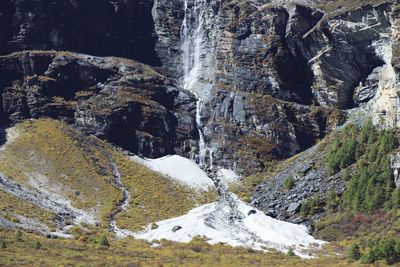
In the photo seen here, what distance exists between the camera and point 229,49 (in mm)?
130125

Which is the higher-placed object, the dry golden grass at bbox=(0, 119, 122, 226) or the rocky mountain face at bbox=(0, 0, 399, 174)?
the rocky mountain face at bbox=(0, 0, 399, 174)

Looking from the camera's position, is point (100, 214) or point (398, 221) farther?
point (100, 214)

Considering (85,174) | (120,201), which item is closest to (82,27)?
(85,174)

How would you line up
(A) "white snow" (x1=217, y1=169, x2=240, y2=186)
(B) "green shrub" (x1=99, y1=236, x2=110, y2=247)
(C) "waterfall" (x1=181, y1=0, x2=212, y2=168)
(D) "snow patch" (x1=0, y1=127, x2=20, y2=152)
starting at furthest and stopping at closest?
(C) "waterfall" (x1=181, y1=0, x2=212, y2=168) → (A) "white snow" (x1=217, y1=169, x2=240, y2=186) → (D) "snow patch" (x1=0, y1=127, x2=20, y2=152) → (B) "green shrub" (x1=99, y1=236, x2=110, y2=247)

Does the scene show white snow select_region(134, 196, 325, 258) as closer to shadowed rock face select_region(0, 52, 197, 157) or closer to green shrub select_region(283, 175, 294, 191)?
green shrub select_region(283, 175, 294, 191)

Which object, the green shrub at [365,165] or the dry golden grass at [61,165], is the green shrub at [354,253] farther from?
the dry golden grass at [61,165]

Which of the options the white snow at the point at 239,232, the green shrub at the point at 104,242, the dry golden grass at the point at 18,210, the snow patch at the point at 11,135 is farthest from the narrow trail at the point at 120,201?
the snow patch at the point at 11,135

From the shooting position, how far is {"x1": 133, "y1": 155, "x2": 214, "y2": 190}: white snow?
108562mm

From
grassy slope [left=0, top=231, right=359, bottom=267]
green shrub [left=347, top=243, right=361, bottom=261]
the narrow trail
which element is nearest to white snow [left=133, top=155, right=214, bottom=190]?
the narrow trail

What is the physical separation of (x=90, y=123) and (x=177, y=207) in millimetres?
25579

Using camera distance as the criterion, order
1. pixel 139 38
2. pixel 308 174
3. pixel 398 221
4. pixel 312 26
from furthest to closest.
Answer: pixel 139 38
pixel 312 26
pixel 308 174
pixel 398 221

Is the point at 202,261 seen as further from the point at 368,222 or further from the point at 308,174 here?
the point at 308,174

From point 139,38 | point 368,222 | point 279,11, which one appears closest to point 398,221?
point 368,222

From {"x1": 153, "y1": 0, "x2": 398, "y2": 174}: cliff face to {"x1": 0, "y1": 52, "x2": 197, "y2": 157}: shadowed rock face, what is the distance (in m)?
5.88
